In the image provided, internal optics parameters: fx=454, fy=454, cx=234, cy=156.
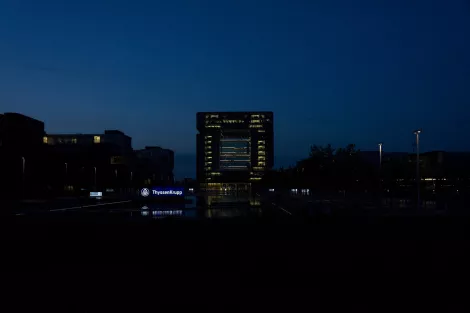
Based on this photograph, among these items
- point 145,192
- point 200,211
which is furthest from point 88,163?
point 200,211

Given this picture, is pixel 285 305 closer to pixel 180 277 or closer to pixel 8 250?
pixel 180 277

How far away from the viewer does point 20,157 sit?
90000 millimetres

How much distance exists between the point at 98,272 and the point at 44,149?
101027 millimetres

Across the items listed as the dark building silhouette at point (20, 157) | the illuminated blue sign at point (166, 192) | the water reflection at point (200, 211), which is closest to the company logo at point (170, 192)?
the illuminated blue sign at point (166, 192)

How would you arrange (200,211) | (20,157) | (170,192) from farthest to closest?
(20,157), (170,192), (200,211)

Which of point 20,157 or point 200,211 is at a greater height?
point 20,157

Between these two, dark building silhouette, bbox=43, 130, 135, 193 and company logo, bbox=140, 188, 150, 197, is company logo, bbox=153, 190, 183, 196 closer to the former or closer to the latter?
company logo, bbox=140, 188, 150, 197

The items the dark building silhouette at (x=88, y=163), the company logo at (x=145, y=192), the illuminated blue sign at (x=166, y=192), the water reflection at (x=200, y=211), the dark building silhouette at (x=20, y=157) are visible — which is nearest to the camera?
the water reflection at (x=200, y=211)

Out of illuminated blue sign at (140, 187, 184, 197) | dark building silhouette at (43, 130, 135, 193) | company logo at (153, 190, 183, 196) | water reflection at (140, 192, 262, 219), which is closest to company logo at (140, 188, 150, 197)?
illuminated blue sign at (140, 187, 184, 197)

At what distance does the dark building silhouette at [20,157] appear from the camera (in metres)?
85.1

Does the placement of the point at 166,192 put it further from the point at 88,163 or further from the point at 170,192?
the point at 88,163

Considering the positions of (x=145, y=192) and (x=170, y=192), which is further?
(x=145, y=192)

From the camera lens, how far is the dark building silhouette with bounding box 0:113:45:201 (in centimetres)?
8512

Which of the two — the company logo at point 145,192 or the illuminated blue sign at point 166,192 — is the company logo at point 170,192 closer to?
the illuminated blue sign at point 166,192
